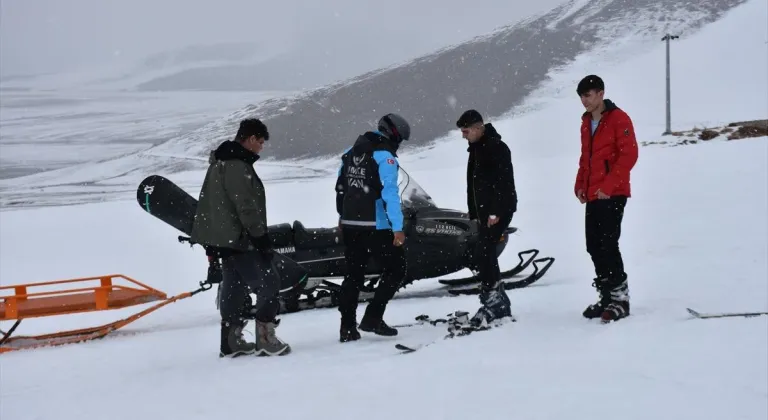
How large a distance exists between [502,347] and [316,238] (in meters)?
2.73

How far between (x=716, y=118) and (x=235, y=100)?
→ 4767cm

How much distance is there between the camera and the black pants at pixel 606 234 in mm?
4738

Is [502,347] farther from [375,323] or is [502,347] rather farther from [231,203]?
[231,203]

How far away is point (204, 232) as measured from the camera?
450 centimetres

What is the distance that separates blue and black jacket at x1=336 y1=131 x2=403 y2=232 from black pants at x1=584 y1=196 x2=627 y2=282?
133cm

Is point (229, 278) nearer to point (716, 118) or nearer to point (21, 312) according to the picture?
point (21, 312)

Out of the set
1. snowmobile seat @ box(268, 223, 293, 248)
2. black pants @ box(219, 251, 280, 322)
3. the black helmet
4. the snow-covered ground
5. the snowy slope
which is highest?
the snowy slope

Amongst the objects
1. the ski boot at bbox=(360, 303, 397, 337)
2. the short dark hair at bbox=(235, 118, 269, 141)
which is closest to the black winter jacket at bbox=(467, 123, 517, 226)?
the ski boot at bbox=(360, 303, 397, 337)

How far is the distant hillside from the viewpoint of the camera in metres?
40.7

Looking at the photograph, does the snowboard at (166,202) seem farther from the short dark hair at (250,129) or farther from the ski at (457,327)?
the ski at (457,327)

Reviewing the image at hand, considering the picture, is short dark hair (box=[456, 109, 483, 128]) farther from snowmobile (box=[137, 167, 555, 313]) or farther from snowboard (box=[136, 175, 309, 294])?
snowboard (box=[136, 175, 309, 294])

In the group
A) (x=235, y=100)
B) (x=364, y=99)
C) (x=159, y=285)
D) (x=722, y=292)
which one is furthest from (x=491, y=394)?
(x=235, y=100)

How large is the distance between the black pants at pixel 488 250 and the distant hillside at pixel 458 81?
1223 inches

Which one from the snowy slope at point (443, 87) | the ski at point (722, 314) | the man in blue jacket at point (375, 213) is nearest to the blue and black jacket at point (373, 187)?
the man in blue jacket at point (375, 213)
